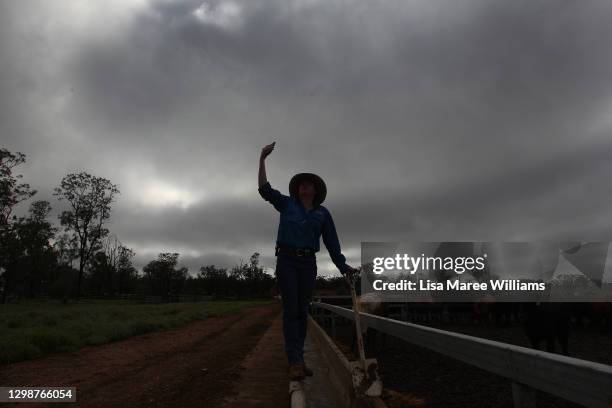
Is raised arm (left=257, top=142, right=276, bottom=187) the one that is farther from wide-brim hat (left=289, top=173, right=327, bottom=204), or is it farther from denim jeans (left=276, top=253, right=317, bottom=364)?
denim jeans (left=276, top=253, right=317, bottom=364)

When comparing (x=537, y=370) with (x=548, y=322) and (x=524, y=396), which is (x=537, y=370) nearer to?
(x=524, y=396)

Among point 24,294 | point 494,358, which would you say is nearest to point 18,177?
point 494,358

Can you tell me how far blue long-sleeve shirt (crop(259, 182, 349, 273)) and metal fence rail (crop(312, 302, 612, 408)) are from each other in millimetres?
1478

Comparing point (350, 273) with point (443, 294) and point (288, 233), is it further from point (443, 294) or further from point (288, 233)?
point (443, 294)

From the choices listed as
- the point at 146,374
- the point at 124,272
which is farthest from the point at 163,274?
the point at 146,374

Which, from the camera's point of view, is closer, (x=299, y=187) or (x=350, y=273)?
(x=350, y=273)

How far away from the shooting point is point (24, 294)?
103250mm

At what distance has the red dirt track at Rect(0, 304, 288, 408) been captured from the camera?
15.3 feet

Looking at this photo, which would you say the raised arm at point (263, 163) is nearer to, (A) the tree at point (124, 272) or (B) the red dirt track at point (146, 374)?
(B) the red dirt track at point (146, 374)

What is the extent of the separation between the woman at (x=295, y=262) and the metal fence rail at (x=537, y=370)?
1369 mm

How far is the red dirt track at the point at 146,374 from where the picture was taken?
15.3 feet

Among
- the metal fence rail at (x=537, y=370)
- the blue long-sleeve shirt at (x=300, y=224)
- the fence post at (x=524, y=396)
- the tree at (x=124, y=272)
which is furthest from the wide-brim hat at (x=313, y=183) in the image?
the tree at (x=124, y=272)

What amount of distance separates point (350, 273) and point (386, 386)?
2131 millimetres

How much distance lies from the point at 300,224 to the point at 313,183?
2.00ft
